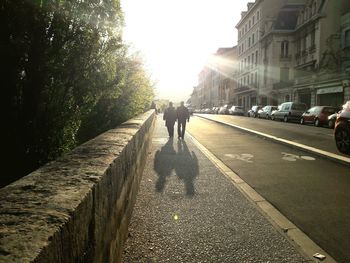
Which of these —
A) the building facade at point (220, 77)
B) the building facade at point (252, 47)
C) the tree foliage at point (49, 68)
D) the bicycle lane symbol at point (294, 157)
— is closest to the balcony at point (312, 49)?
the building facade at point (252, 47)

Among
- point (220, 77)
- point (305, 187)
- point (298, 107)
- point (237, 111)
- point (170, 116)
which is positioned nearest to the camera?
→ point (305, 187)

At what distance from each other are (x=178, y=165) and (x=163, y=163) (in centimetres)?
50

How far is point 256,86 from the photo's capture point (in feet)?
218

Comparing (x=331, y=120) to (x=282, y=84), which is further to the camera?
(x=282, y=84)

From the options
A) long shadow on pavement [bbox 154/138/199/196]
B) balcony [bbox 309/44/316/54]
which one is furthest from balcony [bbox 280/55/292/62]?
long shadow on pavement [bbox 154/138/199/196]

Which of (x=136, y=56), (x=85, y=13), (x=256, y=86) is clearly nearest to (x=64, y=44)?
(x=85, y=13)

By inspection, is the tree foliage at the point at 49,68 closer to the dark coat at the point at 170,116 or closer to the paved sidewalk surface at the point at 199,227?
the paved sidewalk surface at the point at 199,227

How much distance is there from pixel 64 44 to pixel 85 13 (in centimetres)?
50

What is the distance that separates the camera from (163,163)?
32.3ft

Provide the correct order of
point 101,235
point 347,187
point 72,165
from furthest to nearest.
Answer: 1. point 347,187
2. point 72,165
3. point 101,235

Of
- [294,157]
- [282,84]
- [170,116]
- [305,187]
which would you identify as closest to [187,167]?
[305,187]

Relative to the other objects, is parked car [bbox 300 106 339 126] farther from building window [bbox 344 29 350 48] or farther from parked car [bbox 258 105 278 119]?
building window [bbox 344 29 350 48]

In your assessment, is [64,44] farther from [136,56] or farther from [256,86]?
[256,86]

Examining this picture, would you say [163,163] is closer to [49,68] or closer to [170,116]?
[49,68]
